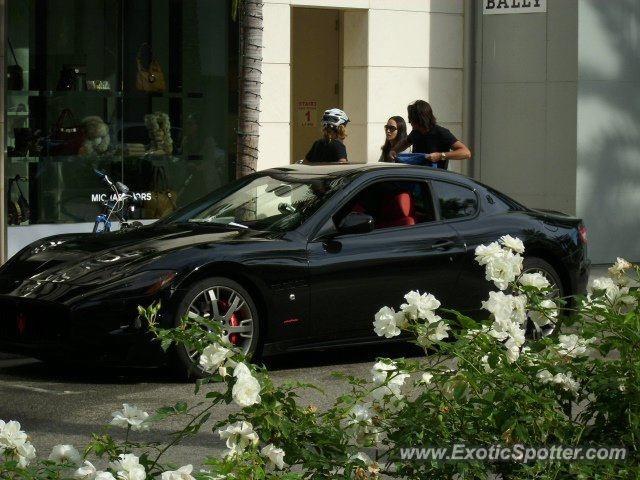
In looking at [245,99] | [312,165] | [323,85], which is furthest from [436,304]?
[323,85]

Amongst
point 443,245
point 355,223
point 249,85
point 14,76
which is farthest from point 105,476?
point 14,76

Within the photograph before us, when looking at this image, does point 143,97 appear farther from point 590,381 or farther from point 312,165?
point 590,381

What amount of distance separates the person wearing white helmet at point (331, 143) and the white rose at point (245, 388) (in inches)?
374

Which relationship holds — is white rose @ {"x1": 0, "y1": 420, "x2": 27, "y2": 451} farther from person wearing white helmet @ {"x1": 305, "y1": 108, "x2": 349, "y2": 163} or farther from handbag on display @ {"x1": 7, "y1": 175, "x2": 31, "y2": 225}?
handbag on display @ {"x1": 7, "y1": 175, "x2": 31, "y2": 225}

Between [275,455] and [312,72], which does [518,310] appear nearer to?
[275,455]

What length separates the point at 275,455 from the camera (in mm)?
3965

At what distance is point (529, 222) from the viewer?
10.9m

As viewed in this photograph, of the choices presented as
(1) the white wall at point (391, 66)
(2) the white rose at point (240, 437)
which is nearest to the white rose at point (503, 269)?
(2) the white rose at point (240, 437)

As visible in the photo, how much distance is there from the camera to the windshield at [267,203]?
32.4 ft

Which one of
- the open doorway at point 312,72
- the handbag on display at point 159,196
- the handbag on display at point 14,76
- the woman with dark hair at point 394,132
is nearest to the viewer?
the woman with dark hair at point 394,132

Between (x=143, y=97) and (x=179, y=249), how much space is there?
783 centimetres

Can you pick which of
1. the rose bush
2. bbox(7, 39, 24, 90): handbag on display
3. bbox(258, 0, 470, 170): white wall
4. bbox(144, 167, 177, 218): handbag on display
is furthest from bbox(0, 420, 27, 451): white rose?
bbox(258, 0, 470, 170): white wall

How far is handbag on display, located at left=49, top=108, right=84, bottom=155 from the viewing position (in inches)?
636

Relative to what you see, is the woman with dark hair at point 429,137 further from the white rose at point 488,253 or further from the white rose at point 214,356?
the white rose at point 214,356
